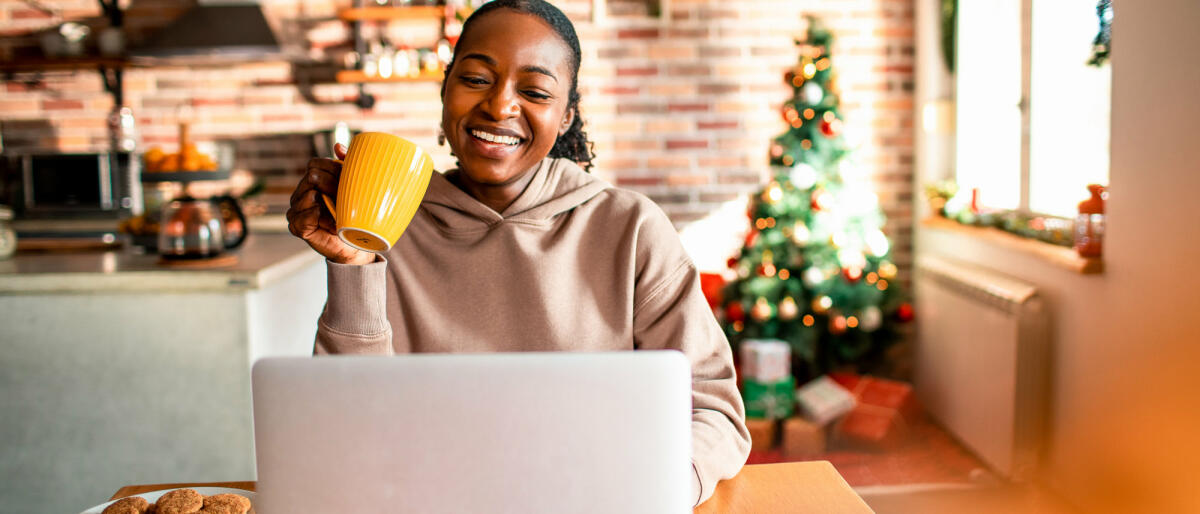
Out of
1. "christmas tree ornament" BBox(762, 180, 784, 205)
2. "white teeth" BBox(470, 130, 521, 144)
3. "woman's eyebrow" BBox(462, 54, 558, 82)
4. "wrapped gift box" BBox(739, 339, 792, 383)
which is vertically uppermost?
"woman's eyebrow" BBox(462, 54, 558, 82)

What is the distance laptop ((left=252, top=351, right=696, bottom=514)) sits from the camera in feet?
2.00

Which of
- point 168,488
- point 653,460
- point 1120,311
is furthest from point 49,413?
point 1120,311

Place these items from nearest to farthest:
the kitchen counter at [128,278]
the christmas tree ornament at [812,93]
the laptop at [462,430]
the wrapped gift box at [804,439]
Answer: the laptop at [462,430]
the kitchen counter at [128,278]
the wrapped gift box at [804,439]
the christmas tree ornament at [812,93]

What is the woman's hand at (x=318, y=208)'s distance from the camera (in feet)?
3.09

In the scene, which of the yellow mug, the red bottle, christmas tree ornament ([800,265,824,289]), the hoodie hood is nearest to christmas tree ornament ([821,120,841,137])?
christmas tree ornament ([800,265,824,289])

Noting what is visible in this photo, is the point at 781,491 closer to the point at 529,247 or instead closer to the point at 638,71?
the point at 529,247

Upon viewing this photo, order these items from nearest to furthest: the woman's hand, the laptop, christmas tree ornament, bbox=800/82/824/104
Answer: the laptop < the woman's hand < christmas tree ornament, bbox=800/82/824/104

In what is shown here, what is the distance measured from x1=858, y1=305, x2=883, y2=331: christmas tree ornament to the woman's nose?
267 cm

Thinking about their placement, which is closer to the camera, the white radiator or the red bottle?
the red bottle

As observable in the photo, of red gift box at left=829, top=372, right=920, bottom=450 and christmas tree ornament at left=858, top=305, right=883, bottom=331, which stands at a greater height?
christmas tree ornament at left=858, top=305, right=883, bottom=331

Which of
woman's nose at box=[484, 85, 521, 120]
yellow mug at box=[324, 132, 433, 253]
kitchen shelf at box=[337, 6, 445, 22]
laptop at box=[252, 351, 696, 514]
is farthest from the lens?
kitchen shelf at box=[337, 6, 445, 22]

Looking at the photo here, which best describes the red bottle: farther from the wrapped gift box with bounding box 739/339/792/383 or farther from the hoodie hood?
the hoodie hood

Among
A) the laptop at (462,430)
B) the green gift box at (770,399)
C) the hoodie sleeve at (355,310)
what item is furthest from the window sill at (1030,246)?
the laptop at (462,430)

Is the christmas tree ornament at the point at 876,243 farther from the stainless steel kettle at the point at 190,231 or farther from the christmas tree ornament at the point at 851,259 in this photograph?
the stainless steel kettle at the point at 190,231
